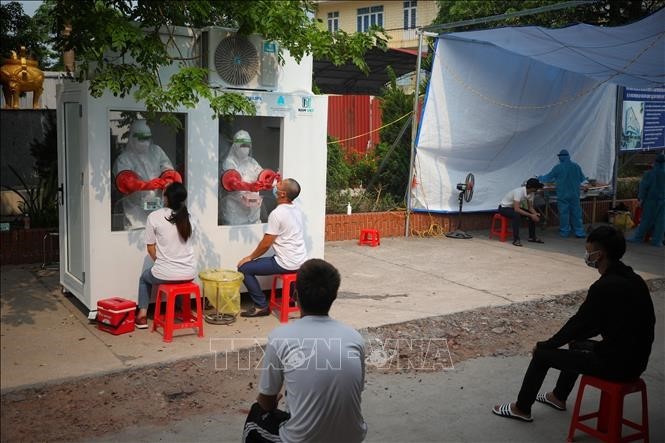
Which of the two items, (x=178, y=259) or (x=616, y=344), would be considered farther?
(x=178, y=259)

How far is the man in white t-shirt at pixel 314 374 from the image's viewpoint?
9.95ft

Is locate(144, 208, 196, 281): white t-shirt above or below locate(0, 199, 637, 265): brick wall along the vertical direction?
above

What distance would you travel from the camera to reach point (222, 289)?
20.6 feet

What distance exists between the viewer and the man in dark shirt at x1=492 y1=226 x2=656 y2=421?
4234mm

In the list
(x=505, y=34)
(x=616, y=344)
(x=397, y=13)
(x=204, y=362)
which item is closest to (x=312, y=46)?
(x=204, y=362)

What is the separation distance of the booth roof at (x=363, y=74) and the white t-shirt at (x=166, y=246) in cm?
831

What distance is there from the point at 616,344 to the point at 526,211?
741cm

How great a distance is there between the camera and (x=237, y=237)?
6.93 meters

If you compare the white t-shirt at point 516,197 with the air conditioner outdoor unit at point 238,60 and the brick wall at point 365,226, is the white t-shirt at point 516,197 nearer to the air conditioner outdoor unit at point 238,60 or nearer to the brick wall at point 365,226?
the brick wall at point 365,226

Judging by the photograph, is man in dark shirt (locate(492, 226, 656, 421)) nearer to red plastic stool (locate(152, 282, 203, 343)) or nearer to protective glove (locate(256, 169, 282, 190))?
red plastic stool (locate(152, 282, 203, 343))

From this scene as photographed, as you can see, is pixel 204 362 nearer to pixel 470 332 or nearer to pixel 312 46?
pixel 470 332

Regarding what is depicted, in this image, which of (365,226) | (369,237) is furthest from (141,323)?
(365,226)

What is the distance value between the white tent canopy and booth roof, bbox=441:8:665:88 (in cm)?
2

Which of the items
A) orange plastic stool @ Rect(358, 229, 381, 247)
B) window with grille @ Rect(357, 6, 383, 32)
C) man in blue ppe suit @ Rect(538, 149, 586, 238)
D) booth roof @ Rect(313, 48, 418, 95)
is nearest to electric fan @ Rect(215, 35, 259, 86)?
orange plastic stool @ Rect(358, 229, 381, 247)
